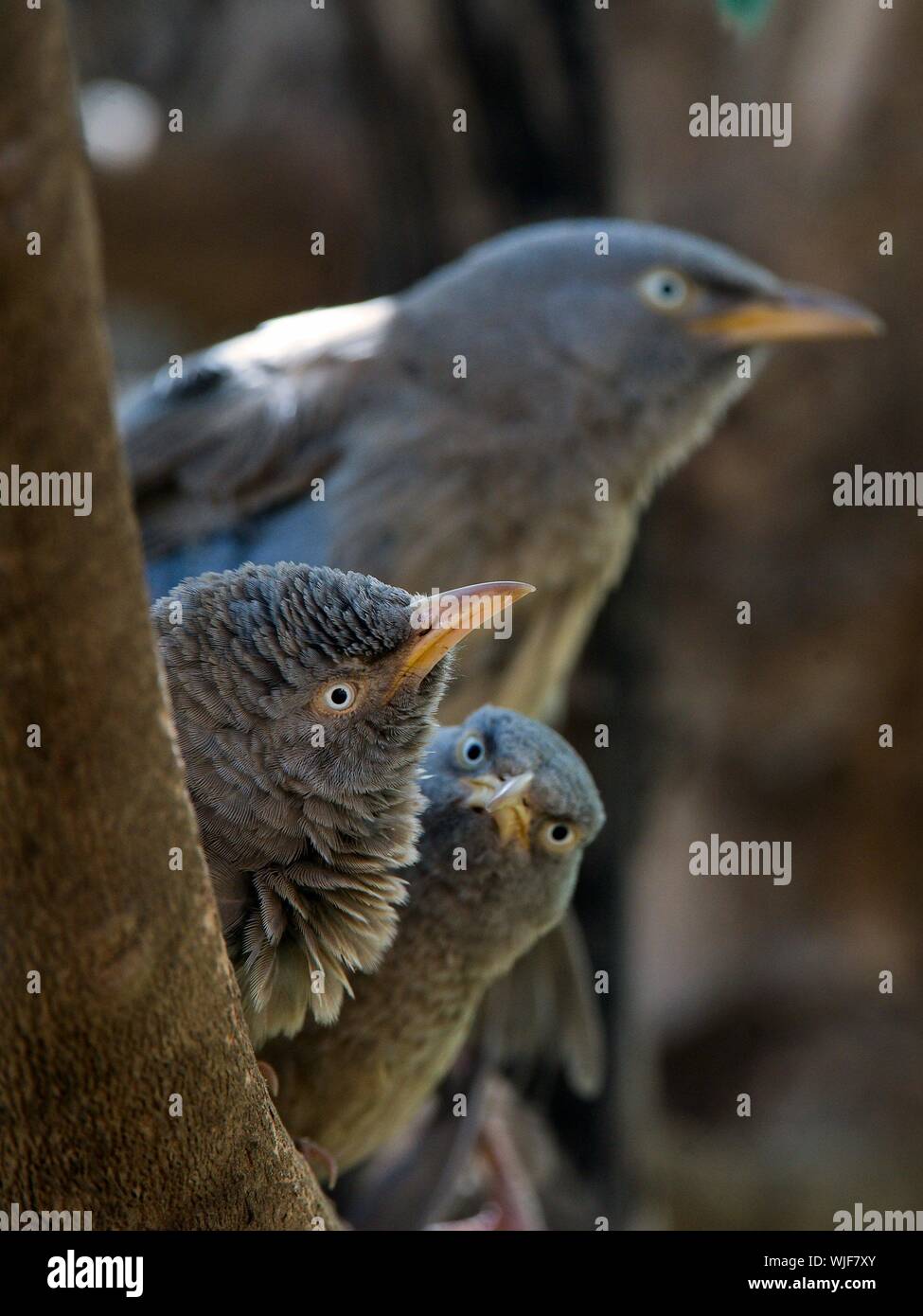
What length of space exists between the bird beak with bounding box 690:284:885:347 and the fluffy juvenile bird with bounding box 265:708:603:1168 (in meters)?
1.11

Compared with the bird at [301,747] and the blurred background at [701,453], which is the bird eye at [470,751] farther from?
the blurred background at [701,453]

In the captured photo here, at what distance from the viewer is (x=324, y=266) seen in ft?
20.3

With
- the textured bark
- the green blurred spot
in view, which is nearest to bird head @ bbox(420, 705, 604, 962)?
the textured bark

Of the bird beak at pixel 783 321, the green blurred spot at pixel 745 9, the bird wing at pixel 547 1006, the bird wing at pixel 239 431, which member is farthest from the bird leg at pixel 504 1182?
the green blurred spot at pixel 745 9

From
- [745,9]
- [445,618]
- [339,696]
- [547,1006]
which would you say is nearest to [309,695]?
[339,696]

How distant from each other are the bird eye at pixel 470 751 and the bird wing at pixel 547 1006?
1.57 feet

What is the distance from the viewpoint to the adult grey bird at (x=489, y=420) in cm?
249

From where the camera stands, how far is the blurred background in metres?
3.79

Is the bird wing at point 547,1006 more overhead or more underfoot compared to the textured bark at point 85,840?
more underfoot

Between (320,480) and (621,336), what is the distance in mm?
567

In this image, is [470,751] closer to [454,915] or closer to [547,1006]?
[454,915]

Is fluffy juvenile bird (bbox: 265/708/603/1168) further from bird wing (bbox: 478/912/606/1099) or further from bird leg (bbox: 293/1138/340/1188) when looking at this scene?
bird wing (bbox: 478/912/606/1099)
